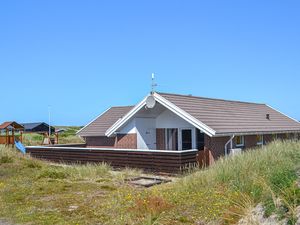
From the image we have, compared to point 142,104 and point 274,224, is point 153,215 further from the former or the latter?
point 142,104

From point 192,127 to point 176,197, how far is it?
35.7 feet

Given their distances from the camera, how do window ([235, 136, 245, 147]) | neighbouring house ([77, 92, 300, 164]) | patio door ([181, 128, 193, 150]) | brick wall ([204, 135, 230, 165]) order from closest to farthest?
brick wall ([204, 135, 230, 165]) → neighbouring house ([77, 92, 300, 164]) → patio door ([181, 128, 193, 150]) → window ([235, 136, 245, 147])

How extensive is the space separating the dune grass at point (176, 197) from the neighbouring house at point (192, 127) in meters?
5.27

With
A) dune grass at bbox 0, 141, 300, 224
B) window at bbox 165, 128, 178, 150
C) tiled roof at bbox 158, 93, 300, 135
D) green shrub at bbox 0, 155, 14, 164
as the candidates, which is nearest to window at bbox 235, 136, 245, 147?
tiled roof at bbox 158, 93, 300, 135

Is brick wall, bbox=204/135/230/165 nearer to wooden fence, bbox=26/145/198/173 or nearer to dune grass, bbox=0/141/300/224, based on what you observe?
wooden fence, bbox=26/145/198/173

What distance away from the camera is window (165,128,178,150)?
901 inches

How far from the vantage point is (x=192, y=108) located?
21094mm

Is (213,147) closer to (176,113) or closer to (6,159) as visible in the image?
(176,113)

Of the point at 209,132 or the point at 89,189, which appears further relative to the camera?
the point at 209,132

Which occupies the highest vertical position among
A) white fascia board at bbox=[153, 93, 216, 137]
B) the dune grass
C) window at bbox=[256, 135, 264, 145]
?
white fascia board at bbox=[153, 93, 216, 137]

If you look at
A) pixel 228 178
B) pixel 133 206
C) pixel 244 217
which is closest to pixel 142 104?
pixel 228 178

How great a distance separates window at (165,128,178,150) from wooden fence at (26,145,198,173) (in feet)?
13.5

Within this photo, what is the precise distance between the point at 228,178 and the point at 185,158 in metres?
6.29

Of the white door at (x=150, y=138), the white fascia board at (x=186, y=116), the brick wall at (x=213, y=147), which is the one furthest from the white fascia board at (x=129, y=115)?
the brick wall at (x=213, y=147)
